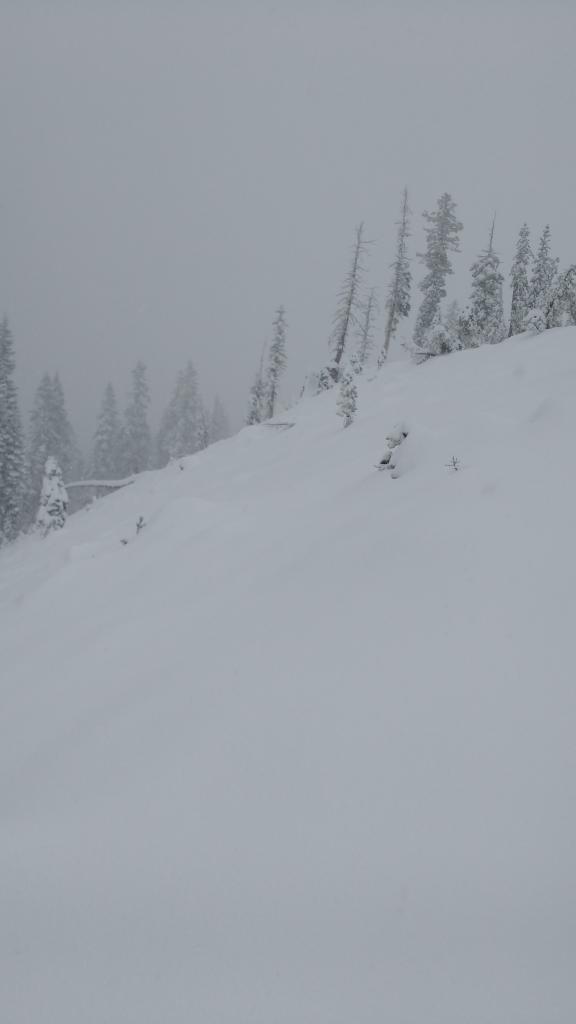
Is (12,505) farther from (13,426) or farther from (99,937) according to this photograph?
(99,937)

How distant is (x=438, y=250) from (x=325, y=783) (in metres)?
35.0

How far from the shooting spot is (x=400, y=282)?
3309 cm

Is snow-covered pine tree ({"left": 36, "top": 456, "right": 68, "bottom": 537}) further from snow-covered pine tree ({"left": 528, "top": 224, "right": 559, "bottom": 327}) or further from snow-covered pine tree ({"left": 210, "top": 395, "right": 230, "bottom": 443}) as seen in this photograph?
snow-covered pine tree ({"left": 210, "top": 395, "right": 230, "bottom": 443})

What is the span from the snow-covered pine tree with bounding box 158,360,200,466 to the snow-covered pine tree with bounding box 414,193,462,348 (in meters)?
28.4

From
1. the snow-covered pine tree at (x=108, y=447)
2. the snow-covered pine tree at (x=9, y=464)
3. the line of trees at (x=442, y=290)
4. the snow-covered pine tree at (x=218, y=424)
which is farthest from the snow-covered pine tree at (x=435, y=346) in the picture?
Result: the snow-covered pine tree at (x=218, y=424)

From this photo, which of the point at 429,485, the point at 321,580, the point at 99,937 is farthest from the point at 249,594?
the point at 99,937

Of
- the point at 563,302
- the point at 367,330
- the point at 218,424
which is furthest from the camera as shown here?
the point at 218,424

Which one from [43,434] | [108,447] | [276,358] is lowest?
[108,447]

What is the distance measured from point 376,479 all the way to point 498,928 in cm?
674

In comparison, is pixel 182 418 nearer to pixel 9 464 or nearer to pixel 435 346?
pixel 9 464

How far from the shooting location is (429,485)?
7.27 meters

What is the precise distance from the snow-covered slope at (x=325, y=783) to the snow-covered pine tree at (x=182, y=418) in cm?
4833

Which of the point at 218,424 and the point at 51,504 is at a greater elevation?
the point at 218,424

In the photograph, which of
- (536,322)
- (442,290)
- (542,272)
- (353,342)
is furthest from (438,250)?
(536,322)
